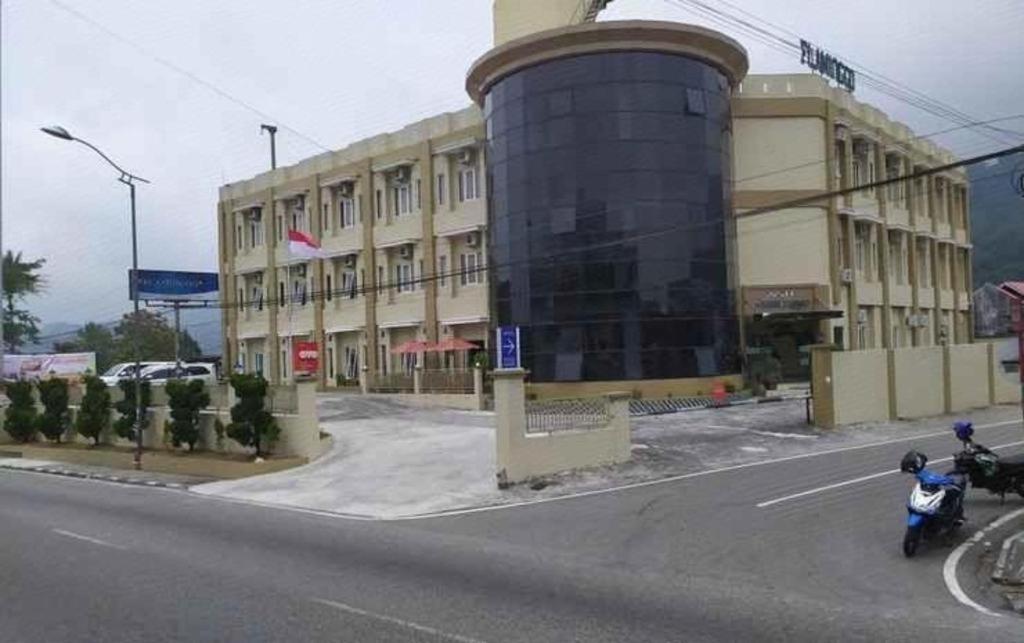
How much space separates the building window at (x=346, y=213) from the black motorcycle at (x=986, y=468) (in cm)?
4120

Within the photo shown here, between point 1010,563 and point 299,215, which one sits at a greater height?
point 299,215

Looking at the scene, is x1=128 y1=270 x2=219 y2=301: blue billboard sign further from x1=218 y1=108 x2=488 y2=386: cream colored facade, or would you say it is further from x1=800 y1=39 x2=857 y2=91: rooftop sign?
x1=800 y1=39 x2=857 y2=91: rooftop sign

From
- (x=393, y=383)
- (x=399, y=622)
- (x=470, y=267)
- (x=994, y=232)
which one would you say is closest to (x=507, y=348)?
(x=393, y=383)

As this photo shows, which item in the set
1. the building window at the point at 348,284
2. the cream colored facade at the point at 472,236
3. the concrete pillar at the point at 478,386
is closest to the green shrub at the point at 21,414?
the cream colored facade at the point at 472,236

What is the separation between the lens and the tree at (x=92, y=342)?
318ft

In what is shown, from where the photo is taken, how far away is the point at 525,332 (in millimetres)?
36906

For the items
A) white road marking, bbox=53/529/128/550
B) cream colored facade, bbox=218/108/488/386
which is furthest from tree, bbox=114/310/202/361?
white road marking, bbox=53/529/128/550

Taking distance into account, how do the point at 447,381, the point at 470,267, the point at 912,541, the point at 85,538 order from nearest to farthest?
1. the point at 912,541
2. the point at 85,538
3. the point at 447,381
4. the point at 470,267

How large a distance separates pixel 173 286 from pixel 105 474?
3728cm

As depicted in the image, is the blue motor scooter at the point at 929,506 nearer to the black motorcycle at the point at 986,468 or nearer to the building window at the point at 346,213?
the black motorcycle at the point at 986,468

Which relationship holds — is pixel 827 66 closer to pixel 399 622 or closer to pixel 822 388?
pixel 822 388

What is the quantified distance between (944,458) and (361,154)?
36932 mm

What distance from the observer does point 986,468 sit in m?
12.8

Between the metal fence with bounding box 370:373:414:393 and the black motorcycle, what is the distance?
28207 millimetres
